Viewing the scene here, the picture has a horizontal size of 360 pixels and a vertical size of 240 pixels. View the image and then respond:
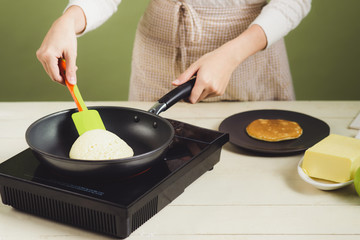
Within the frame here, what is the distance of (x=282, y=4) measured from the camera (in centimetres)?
173

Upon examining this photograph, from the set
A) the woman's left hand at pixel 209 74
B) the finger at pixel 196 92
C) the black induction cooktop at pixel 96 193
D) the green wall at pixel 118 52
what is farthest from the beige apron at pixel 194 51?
the green wall at pixel 118 52

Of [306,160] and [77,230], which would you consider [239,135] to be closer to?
[306,160]

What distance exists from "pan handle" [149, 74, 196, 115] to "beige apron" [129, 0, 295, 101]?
1.60 feet

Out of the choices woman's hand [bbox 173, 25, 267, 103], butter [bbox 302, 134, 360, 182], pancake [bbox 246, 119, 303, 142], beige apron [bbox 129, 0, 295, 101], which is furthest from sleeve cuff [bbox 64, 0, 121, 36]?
butter [bbox 302, 134, 360, 182]

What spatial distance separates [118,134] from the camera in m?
1.27

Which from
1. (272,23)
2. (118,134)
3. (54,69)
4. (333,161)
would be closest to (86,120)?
(118,134)

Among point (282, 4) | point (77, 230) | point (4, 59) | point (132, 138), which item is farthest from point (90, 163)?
point (4, 59)

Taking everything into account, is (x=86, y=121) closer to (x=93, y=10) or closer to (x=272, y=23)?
(x=93, y=10)

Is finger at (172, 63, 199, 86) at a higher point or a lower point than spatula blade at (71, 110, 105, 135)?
higher

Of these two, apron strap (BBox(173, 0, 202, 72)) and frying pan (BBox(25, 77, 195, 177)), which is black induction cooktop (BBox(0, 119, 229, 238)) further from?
apron strap (BBox(173, 0, 202, 72))

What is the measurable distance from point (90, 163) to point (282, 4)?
108 cm

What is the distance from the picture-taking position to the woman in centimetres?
166

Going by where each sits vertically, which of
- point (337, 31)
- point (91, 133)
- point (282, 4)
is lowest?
point (337, 31)

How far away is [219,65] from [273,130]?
0.27 metres
